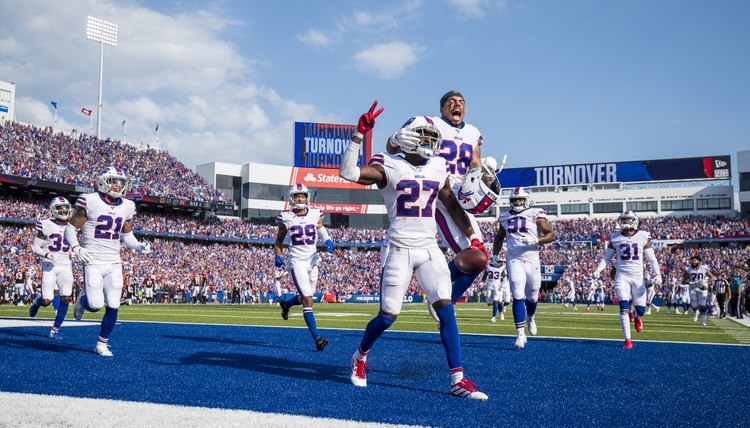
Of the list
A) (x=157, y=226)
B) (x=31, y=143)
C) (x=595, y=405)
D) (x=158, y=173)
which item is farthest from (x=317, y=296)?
(x=595, y=405)

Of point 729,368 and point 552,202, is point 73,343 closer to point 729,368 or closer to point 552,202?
point 729,368

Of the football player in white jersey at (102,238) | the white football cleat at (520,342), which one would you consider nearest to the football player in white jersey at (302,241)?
the football player in white jersey at (102,238)

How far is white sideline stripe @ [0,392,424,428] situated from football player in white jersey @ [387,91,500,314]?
2399 mm

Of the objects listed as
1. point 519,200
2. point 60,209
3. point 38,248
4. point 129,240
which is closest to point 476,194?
point 519,200

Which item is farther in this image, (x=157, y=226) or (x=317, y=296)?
(x=157, y=226)

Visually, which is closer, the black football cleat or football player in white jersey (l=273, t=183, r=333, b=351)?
the black football cleat

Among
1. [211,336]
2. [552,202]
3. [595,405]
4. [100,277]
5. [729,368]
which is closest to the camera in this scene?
[595,405]

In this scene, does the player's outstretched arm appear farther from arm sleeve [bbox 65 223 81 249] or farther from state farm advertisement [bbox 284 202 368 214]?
state farm advertisement [bbox 284 202 368 214]

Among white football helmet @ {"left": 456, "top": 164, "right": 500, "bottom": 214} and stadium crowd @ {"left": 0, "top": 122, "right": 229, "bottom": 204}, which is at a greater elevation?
stadium crowd @ {"left": 0, "top": 122, "right": 229, "bottom": 204}

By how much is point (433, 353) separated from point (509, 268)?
2391 millimetres

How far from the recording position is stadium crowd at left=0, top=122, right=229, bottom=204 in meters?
40.6

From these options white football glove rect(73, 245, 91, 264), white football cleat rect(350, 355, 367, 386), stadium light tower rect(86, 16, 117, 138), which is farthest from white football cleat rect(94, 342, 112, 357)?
stadium light tower rect(86, 16, 117, 138)

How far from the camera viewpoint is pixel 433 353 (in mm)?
8055

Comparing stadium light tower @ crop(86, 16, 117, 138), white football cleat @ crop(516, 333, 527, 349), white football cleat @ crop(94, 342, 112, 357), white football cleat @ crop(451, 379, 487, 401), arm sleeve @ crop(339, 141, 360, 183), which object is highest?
stadium light tower @ crop(86, 16, 117, 138)
